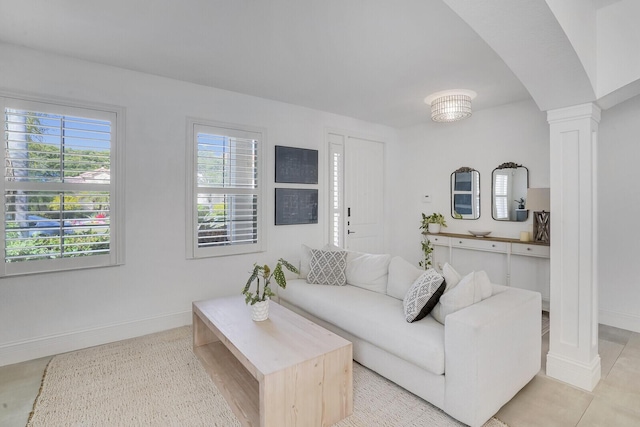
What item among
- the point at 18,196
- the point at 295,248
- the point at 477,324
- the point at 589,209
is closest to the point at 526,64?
the point at 589,209

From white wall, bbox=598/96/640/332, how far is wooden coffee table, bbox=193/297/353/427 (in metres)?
3.13

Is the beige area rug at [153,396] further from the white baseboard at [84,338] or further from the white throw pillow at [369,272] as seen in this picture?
the white throw pillow at [369,272]

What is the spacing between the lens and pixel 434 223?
4.54 meters

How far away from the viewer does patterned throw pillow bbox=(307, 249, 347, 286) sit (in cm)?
311

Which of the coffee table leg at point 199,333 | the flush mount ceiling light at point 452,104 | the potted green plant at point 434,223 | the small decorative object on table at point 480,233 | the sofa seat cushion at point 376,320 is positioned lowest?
the coffee table leg at point 199,333

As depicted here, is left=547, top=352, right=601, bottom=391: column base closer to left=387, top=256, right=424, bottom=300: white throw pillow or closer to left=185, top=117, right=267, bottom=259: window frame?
left=387, top=256, right=424, bottom=300: white throw pillow

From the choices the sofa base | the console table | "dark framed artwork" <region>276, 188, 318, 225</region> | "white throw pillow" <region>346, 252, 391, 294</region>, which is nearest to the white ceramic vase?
the sofa base

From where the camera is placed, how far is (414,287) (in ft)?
7.29

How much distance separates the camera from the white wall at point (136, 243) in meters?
2.58

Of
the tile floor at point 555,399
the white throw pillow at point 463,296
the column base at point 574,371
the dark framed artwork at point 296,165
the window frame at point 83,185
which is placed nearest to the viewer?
the tile floor at point 555,399

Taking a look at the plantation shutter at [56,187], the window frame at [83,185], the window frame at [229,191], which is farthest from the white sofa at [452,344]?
the plantation shutter at [56,187]

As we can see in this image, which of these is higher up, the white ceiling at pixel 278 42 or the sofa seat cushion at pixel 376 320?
the white ceiling at pixel 278 42

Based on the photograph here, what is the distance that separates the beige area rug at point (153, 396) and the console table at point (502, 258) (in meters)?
2.36

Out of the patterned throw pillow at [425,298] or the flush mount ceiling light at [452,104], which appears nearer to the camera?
the patterned throw pillow at [425,298]
